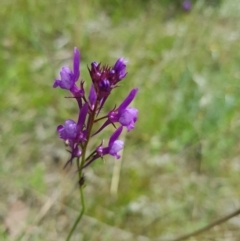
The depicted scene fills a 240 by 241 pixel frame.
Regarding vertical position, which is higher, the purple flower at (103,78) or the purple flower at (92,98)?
the purple flower at (103,78)

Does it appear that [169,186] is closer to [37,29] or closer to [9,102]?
[9,102]

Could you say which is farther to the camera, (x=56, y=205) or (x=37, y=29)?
(x=37, y=29)

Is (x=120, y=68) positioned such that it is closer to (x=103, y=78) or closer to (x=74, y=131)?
(x=103, y=78)

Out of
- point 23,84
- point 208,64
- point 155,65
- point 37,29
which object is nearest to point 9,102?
point 23,84

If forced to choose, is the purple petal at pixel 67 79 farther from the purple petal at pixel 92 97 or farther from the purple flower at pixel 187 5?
the purple flower at pixel 187 5

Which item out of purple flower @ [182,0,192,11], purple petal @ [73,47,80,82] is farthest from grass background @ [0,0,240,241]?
purple petal @ [73,47,80,82]

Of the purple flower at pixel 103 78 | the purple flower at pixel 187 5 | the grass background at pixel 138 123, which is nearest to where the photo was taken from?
the purple flower at pixel 103 78

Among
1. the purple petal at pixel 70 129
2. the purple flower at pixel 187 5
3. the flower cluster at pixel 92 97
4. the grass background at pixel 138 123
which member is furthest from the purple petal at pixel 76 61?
the purple flower at pixel 187 5

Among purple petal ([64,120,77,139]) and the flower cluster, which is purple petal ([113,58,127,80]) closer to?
the flower cluster

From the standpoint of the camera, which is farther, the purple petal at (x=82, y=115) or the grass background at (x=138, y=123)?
the grass background at (x=138, y=123)
